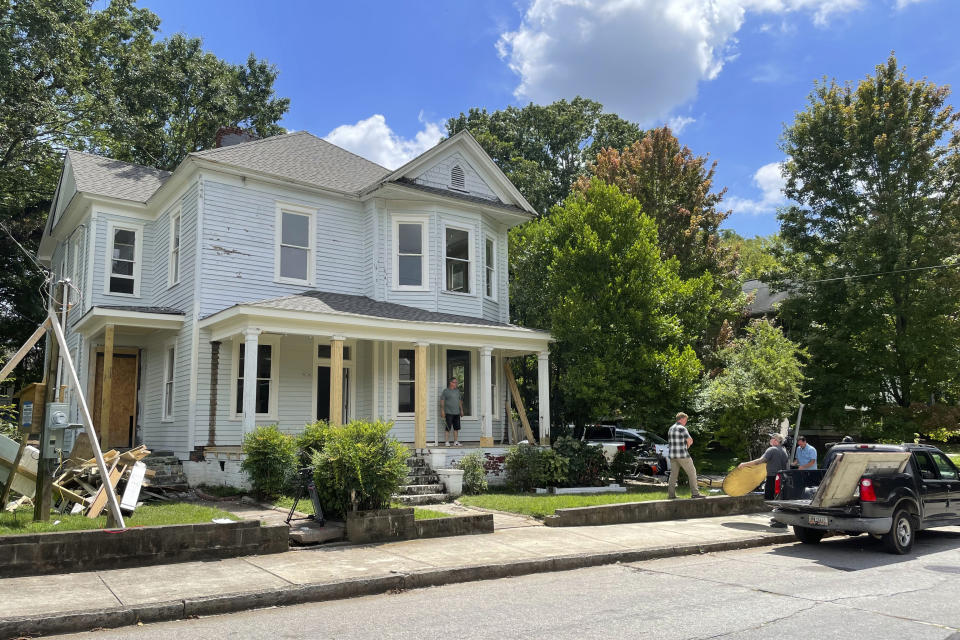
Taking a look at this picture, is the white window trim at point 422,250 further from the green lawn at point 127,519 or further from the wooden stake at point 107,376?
the green lawn at point 127,519

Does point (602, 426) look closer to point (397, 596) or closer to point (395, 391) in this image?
point (395, 391)

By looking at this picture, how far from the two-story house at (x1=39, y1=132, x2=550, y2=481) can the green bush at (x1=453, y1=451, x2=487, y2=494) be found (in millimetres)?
1243

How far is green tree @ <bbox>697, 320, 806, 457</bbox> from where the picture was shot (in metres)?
16.8

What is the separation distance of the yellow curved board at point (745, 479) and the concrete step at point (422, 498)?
5.66 meters

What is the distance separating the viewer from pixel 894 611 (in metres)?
6.57

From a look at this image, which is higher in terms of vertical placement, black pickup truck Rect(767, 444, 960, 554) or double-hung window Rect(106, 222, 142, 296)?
double-hung window Rect(106, 222, 142, 296)

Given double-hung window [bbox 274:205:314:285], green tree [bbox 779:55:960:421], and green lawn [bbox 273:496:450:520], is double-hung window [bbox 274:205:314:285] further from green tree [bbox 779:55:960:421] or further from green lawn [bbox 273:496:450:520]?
green tree [bbox 779:55:960:421]

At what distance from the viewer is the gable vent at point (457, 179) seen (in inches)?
766

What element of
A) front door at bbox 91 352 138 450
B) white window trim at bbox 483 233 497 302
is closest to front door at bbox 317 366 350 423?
white window trim at bbox 483 233 497 302

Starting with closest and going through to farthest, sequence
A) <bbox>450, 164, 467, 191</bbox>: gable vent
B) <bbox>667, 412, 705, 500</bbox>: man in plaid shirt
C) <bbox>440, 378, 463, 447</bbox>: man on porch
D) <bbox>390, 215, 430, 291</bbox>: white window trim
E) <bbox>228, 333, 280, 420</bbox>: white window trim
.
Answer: <bbox>667, 412, 705, 500</bbox>: man in plaid shirt
<bbox>228, 333, 280, 420</bbox>: white window trim
<bbox>440, 378, 463, 447</bbox>: man on porch
<bbox>390, 215, 430, 291</bbox>: white window trim
<bbox>450, 164, 467, 191</bbox>: gable vent

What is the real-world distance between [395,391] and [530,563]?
31.1 feet

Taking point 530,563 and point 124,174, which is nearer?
point 530,563

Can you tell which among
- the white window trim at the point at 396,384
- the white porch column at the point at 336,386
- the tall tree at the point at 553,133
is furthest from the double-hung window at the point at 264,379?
the tall tree at the point at 553,133

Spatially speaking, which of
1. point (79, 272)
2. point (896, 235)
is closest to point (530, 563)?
point (79, 272)
